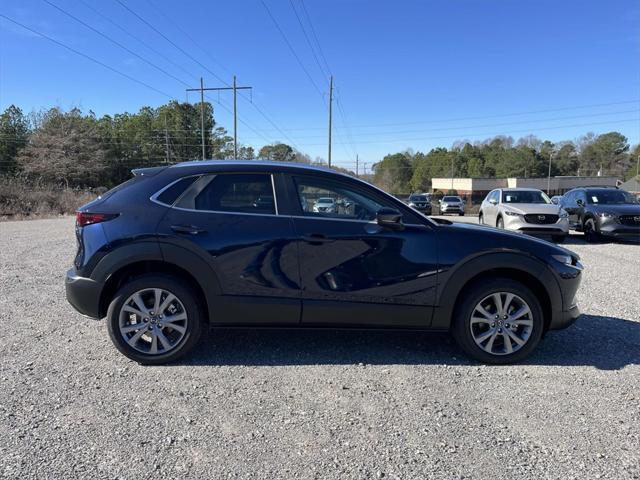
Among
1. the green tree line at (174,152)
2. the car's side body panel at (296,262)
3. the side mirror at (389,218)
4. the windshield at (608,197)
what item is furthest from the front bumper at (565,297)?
the green tree line at (174,152)

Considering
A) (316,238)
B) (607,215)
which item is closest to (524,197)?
(607,215)

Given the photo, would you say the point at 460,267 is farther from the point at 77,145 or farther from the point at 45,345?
the point at 77,145

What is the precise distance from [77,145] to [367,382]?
2387 inches

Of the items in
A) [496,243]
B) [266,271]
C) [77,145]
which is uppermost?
[77,145]

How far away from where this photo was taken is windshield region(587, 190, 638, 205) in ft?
44.7

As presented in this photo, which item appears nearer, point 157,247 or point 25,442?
point 25,442

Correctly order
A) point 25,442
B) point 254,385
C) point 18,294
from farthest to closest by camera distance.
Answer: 1. point 18,294
2. point 254,385
3. point 25,442

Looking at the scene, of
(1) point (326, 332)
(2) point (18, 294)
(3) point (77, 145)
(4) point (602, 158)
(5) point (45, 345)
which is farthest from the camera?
(4) point (602, 158)

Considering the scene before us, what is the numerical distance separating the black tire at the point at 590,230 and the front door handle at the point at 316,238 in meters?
12.0

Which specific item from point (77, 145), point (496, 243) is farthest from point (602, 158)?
point (496, 243)

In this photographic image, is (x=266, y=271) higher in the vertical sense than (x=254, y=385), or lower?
higher

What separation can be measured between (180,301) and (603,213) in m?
12.9

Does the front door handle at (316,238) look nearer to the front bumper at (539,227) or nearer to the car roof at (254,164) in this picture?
the car roof at (254,164)

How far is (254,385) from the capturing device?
361cm
